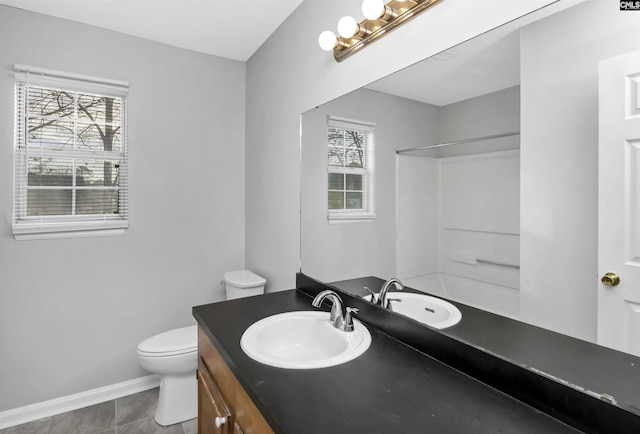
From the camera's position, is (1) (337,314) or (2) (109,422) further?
(2) (109,422)

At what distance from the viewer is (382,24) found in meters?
1.29

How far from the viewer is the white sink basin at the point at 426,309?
1.04 metres

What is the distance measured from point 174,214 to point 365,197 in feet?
5.68

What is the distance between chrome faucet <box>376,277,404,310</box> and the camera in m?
1.26

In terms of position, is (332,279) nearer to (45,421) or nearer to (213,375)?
(213,375)

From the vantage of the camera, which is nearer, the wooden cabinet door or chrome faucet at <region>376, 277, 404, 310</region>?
the wooden cabinet door

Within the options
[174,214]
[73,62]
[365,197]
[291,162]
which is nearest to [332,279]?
[365,197]

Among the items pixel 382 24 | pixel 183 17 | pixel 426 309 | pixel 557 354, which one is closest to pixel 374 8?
pixel 382 24

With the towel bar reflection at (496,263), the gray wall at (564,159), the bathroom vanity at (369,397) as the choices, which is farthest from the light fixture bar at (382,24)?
the bathroom vanity at (369,397)

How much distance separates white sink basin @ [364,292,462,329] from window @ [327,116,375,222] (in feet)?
1.21

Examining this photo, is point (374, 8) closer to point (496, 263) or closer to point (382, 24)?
point (382, 24)

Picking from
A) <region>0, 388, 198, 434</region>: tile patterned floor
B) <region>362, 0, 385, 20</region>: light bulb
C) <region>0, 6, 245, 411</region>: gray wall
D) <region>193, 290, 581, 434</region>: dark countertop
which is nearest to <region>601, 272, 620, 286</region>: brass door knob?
<region>193, 290, 581, 434</region>: dark countertop

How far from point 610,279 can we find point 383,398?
56 cm

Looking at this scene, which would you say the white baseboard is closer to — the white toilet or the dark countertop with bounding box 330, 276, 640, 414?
the white toilet
